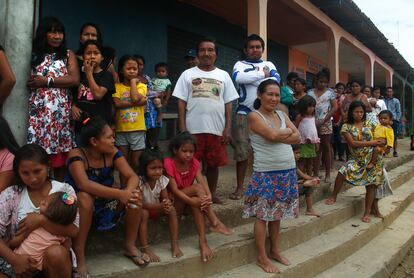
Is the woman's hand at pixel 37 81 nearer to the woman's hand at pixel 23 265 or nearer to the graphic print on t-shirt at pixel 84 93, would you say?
the graphic print on t-shirt at pixel 84 93

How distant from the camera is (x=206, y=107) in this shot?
3479mm

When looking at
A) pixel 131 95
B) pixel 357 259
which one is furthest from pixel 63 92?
pixel 357 259

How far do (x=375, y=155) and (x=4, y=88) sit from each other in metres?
4.06

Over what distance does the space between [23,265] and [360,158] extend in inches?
156

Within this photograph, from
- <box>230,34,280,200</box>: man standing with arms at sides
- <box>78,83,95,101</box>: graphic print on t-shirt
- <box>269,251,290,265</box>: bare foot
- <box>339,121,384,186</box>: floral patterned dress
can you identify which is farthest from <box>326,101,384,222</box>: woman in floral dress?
<box>78,83,95,101</box>: graphic print on t-shirt

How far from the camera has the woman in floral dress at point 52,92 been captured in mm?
2736

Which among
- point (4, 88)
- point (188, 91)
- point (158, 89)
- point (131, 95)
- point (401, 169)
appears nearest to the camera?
point (4, 88)

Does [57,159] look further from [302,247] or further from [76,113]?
[302,247]

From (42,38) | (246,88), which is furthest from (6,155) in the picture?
(246,88)

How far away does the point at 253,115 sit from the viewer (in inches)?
124

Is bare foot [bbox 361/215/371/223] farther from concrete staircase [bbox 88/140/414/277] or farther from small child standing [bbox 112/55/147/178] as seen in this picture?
small child standing [bbox 112/55/147/178]

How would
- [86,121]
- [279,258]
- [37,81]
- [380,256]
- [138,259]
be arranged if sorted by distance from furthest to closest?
1. [380,256]
2. [279,258]
3. [86,121]
4. [37,81]
5. [138,259]

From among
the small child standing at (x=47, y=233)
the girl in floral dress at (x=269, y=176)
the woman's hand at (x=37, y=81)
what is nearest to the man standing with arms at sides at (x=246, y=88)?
the girl in floral dress at (x=269, y=176)

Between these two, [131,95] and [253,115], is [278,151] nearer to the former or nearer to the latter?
[253,115]
